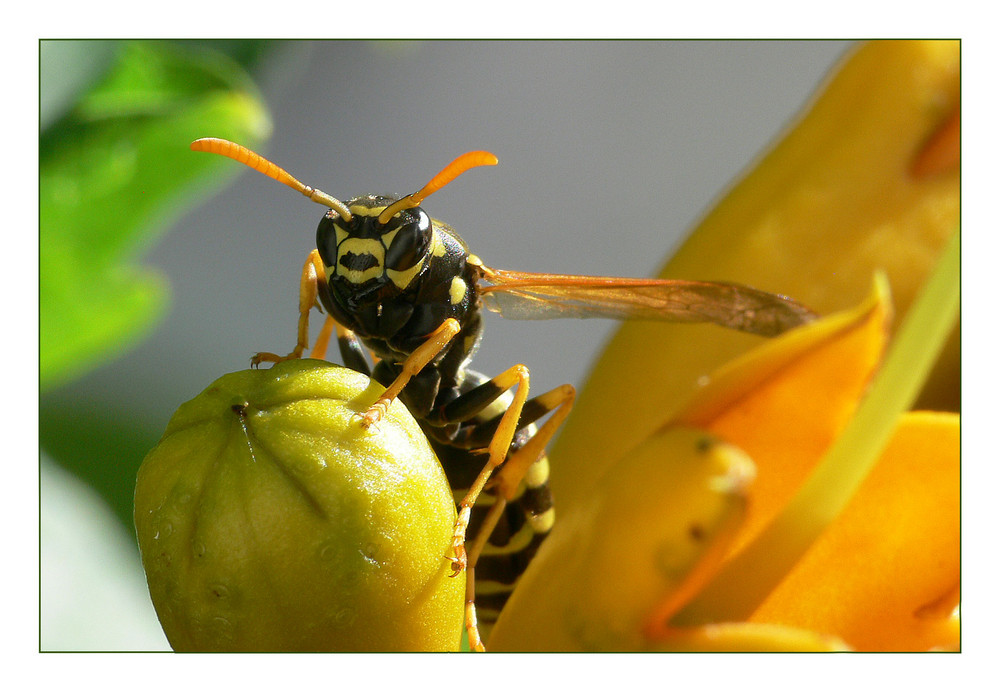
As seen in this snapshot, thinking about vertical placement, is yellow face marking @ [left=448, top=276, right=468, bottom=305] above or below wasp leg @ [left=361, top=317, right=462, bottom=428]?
above

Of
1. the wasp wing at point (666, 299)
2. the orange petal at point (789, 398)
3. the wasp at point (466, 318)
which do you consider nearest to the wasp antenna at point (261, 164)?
the wasp at point (466, 318)

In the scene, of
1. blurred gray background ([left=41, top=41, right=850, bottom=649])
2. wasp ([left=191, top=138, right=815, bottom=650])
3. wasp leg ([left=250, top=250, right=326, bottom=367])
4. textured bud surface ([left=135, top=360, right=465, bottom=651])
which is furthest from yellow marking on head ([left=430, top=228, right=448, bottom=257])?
textured bud surface ([left=135, top=360, right=465, bottom=651])

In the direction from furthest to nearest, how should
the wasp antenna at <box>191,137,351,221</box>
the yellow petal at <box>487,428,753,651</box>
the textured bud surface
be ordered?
the wasp antenna at <box>191,137,351,221</box>
the yellow petal at <box>487,428,753,651</box>
the textured bud surface

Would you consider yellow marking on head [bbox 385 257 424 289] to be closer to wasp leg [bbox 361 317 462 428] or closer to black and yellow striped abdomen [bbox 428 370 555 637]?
wasp leg [bbox 361 317 462 428]

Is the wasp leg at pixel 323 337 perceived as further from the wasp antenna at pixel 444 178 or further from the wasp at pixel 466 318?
the wasp antenna at pixel 444 178

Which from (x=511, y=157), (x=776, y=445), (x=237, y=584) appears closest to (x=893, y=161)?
(x=776, y=445)
